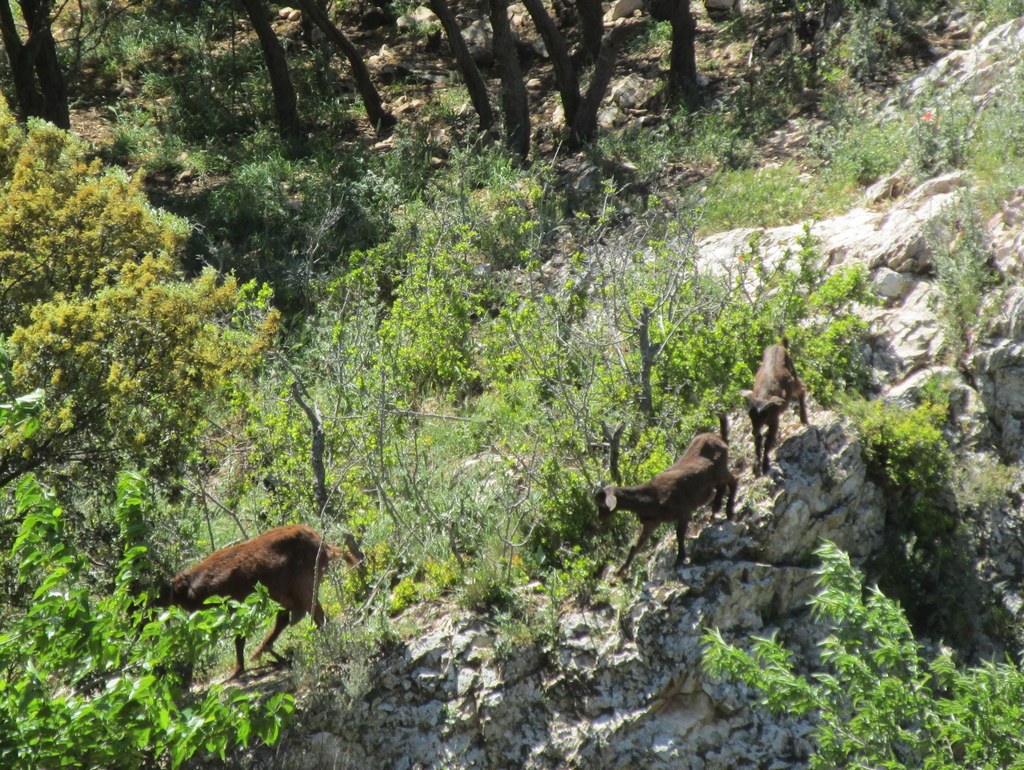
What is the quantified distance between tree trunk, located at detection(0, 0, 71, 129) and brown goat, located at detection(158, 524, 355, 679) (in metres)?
10.8

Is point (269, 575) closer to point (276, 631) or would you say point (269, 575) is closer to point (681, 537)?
point (276, 631)

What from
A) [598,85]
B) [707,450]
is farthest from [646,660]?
[598,85]

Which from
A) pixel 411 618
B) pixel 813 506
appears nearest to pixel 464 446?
pixel 411 618

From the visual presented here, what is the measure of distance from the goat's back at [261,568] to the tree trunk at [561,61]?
437 inches

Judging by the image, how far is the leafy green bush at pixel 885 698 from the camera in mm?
6137

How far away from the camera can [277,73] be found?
18828mm

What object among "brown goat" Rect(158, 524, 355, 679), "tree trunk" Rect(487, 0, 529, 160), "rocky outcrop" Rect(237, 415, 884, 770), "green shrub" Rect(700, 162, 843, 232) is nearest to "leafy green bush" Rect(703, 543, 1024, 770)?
"rocky outcrop" Rect(237, 415, 884, 770)

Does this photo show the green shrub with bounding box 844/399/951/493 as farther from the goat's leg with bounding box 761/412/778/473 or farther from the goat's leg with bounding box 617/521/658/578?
the goat's leg with bounding box 617/521/658/578

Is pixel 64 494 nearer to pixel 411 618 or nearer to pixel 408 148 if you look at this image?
pixel 411 618

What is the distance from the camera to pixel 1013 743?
20.2 feet

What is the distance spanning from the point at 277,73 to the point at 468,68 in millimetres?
3369

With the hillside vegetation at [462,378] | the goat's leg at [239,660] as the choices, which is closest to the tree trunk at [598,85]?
the hillside vegetation at [462,378]

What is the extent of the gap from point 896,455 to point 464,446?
396cm

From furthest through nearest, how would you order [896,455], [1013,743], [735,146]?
1. [735,146]
2. [896,455]
3. [1013,743]
